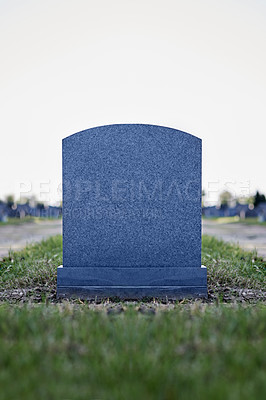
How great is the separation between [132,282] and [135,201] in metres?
1.17

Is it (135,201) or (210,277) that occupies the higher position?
(135,201)

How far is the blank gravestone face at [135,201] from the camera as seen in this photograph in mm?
5723

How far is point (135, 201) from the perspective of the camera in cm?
574

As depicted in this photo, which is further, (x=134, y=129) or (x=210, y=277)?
(x=210, y=277)

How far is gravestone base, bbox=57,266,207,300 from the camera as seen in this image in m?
5.55

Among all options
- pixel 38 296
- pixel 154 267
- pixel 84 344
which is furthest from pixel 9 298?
pixel 84 344

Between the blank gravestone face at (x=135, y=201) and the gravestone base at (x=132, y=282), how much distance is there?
0.12 meters

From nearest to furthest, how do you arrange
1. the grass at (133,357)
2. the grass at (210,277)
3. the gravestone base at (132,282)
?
1. the grass at (133,357)
2. the gravestone base at (132,282)
3. the grass at (210,277)

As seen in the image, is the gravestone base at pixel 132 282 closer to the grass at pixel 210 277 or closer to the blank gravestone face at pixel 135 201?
the blank gravestone face at pixel 135 201

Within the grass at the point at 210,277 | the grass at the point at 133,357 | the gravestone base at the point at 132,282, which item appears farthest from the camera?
the grass at the point at 210,277

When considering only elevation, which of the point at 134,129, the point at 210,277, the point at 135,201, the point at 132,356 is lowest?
the point at 210,277

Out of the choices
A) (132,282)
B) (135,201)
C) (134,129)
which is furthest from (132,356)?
(134,129)

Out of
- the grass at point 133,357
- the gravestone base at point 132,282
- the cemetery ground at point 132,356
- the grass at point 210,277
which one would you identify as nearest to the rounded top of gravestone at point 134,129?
the gravestone base at point 132,282

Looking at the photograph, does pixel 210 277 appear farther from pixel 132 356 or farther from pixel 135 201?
pixel 132 356
